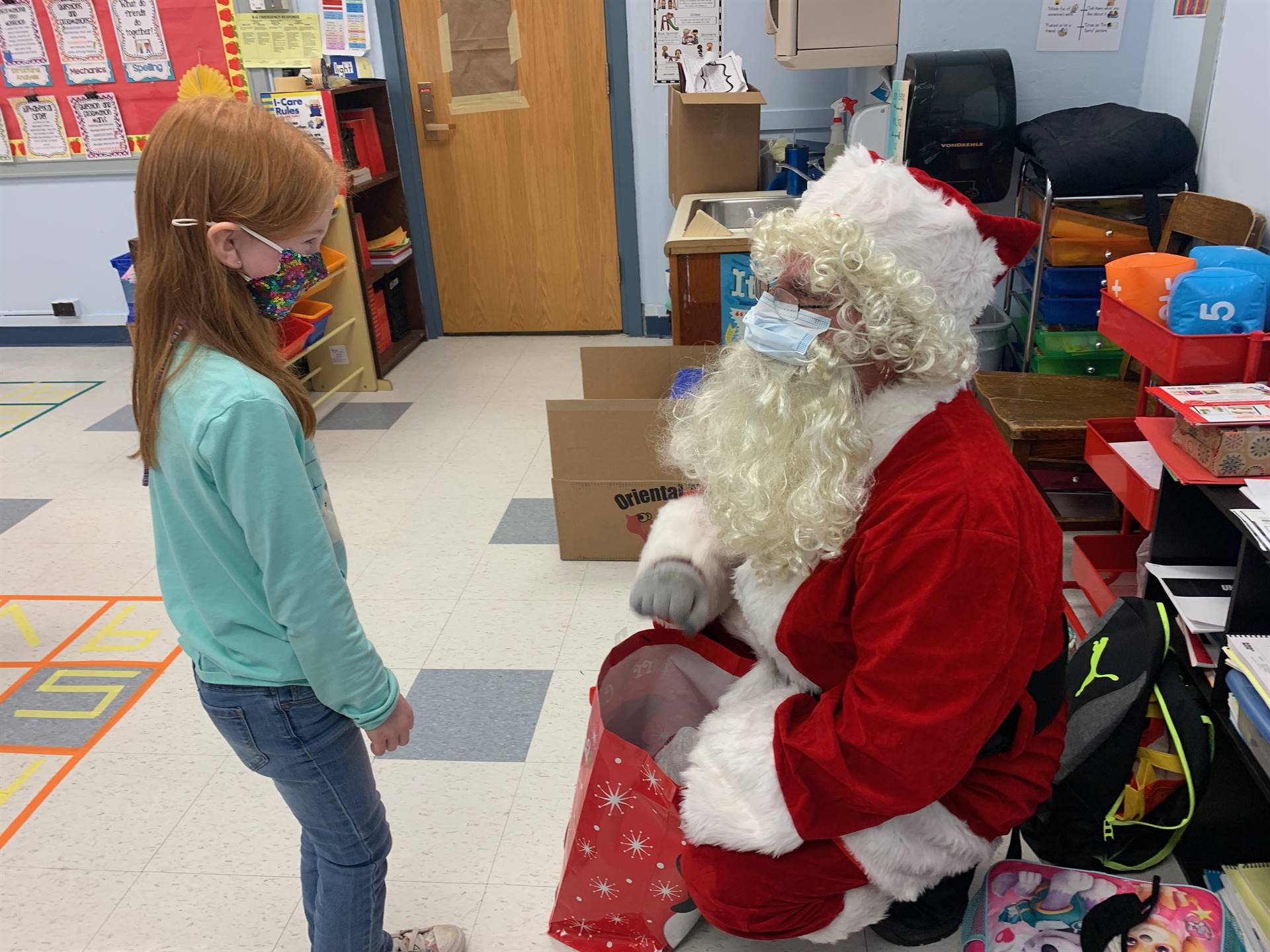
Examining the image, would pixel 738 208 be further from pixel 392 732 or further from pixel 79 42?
pixel 79 42

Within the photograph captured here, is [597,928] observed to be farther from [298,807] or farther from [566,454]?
[566,454]

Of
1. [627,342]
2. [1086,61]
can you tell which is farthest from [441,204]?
[1086,61]

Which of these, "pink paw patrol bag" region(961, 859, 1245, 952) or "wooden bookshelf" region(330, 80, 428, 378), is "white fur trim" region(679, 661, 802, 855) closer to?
"pink paw patrol bag" region(961, 859, 1245, 952)

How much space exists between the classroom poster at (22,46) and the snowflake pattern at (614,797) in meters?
4.80

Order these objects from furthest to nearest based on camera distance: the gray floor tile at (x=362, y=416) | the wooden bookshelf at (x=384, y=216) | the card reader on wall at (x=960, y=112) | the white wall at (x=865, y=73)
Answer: the wooden bookshelf at (x=384, y=216) < the gray floor tile at (x=362, y=416) < the white wall at (x=865, y=73) < the card reader on wall at (x=960, y=112)

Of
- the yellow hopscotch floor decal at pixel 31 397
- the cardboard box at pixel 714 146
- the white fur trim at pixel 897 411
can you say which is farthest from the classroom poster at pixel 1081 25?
the yellow hopscotch floor decal at pixel 31 397

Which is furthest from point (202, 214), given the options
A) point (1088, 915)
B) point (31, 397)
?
point (31, 397)

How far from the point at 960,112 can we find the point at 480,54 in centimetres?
236

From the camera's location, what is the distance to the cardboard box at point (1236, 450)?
156 centimetres

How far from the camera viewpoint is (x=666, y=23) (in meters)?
4.13

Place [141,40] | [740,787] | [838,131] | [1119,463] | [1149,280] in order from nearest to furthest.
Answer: [740,787] < [1149,280] < [1119,463] < [838,131] < [141,40]

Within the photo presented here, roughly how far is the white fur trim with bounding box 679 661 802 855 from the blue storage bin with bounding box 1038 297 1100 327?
2007 millimetres

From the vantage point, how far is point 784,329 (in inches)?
48.0

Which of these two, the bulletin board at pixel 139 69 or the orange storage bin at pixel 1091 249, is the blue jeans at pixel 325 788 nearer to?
the orange storage bin at pixel 1091 249
